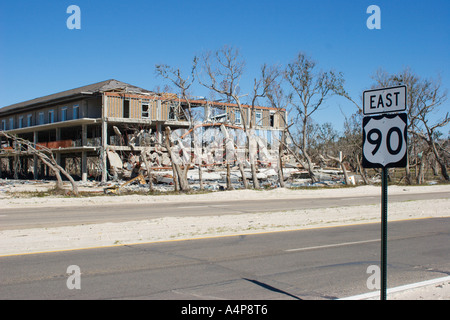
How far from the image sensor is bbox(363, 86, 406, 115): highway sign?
5.18 metres

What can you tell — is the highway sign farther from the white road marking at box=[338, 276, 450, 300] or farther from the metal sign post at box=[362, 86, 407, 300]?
the white road marking at box=[338, 276, 450, 300]

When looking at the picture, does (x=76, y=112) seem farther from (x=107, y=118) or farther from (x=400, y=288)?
(x=400, y=288)

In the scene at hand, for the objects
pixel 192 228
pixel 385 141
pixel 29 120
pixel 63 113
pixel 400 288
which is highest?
pixel 63 113

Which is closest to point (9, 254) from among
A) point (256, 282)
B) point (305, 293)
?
point (256, 282)

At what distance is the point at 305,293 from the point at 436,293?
71.3 inches

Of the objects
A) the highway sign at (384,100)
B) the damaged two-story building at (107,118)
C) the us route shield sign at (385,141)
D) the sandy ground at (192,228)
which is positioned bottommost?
the sandy ground at (192,228)

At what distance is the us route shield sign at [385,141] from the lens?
5.07 meters

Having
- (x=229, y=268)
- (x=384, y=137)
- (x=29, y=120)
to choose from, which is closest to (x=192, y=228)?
(x=229, y=268)

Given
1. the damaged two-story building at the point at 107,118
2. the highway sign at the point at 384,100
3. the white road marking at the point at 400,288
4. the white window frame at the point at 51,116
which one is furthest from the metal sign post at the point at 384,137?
the white window frame at the point at 51,116

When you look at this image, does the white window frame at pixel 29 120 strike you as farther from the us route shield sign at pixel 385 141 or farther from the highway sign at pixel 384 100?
the us route shield sign at pixel 385 141

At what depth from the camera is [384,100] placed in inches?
210

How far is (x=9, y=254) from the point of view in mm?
9180

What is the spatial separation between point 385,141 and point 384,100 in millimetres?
512

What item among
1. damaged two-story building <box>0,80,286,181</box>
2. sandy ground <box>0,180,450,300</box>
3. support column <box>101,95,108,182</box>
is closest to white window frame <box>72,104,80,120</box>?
damaged two-story building <box>0,80,286,181</box>
